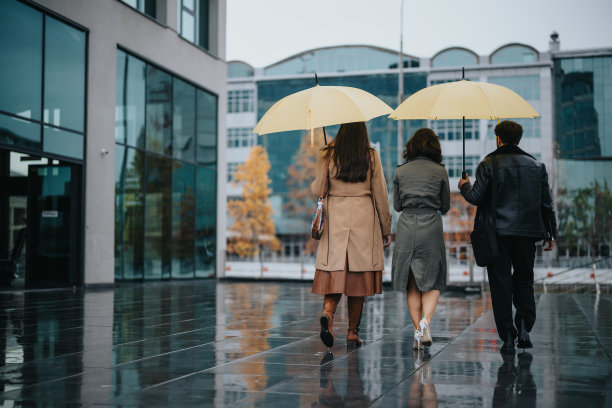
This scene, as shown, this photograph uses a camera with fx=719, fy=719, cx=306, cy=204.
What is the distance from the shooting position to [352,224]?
628 cm

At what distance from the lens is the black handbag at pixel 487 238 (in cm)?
595

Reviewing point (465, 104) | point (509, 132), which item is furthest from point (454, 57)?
point (509, 132)

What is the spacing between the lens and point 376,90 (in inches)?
2319

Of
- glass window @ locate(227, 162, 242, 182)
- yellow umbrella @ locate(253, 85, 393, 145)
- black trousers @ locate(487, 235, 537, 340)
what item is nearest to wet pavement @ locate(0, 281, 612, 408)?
black trousers @ locate(487, 235, 537, 340)

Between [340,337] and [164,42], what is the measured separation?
1542cm

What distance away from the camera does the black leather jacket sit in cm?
601

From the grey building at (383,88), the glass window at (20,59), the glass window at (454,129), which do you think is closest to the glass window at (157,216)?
the glass window at (20,59)

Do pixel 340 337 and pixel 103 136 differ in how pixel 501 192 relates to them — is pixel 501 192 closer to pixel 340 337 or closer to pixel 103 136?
pixel 340 337

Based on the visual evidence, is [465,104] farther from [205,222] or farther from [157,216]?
[205,222]

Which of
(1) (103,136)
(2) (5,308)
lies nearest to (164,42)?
(1) (103,136)

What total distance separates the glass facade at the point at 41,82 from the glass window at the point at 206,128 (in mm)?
6517

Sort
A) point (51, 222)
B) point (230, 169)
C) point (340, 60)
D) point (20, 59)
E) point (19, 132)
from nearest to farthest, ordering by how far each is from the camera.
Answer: point (19, 132) < point (20, 59) < point (51, 222) < point (340, 60) < point (230, 169)

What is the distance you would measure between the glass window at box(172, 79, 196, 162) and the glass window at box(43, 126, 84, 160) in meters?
4.96

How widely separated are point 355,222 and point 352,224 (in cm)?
3
